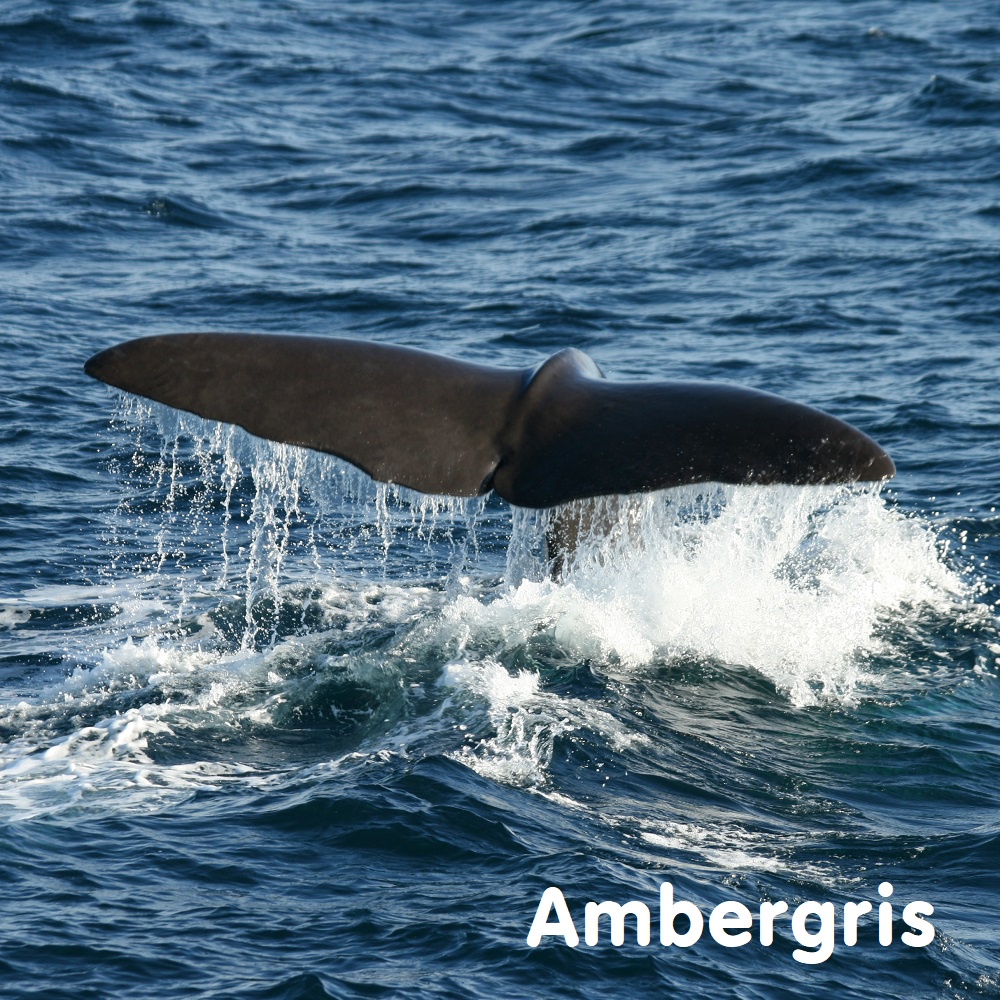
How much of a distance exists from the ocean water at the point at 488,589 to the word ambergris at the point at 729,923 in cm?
4

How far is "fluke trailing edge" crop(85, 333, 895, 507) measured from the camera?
249 inches

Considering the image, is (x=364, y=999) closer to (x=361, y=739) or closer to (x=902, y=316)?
(x=361, y=739)

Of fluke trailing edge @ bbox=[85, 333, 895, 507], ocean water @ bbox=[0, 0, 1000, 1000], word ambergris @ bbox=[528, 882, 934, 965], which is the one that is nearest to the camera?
fluke trailing edge @ bbox=[85, 333, 895, 507]

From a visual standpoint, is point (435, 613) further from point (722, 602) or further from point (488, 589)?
point (722, 602)

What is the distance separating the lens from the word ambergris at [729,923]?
6.47m

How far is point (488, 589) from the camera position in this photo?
432 inches

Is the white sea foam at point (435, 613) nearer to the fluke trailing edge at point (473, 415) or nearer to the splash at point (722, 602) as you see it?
the splash at point (722, 602)

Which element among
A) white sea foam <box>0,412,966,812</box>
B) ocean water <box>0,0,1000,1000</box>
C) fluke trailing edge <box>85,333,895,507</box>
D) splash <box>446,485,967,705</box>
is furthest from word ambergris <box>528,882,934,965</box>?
splash <box>446,485,967,705</box>

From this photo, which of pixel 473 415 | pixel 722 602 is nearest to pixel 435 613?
pixel 722 602

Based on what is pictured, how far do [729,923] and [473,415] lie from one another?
2.32 metres

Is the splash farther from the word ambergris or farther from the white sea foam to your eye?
the word ambergris

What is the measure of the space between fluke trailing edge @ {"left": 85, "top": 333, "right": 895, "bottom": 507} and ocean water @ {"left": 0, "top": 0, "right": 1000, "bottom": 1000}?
188 mm

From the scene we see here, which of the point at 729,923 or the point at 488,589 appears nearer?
the point at 729,923

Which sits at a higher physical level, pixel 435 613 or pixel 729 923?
pixel 435 613
